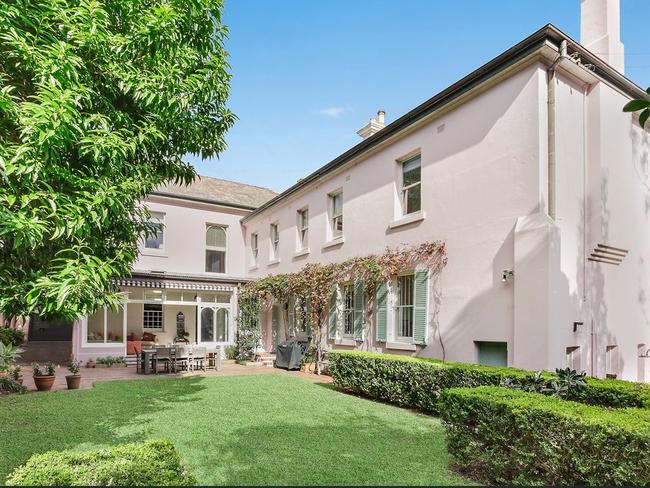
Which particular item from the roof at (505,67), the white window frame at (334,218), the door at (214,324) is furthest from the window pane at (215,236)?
the roof at (505,67)

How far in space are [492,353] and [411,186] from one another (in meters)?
5.42

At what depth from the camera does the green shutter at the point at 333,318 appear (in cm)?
1562

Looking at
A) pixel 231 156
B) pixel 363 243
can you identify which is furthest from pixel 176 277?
pixel 231 156

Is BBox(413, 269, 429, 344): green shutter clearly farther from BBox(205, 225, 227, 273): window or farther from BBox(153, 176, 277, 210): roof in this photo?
BBox(205, 225, 227, 273): window

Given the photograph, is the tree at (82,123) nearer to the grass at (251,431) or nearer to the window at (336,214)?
the grass at (251,431)

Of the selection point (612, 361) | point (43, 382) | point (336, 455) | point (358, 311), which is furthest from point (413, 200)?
point (43, 382)

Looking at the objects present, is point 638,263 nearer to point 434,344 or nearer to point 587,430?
point 434,344

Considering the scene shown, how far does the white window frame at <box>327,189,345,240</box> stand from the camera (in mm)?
16484

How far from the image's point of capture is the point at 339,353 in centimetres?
1213

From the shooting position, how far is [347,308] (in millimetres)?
15320

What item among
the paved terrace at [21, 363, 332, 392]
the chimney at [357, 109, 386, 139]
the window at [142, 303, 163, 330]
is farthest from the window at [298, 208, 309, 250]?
the window at [142, 303, 163, 330]

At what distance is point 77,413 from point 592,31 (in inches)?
610

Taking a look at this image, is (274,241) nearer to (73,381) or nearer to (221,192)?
(221,192)

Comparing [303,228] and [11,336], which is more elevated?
[303,228]
